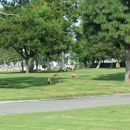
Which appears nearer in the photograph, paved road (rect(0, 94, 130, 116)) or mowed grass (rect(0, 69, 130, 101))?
paved road (rect(0, 94, 130, 116))

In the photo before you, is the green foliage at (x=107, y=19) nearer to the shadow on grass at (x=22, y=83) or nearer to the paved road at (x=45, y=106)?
the shadow on grass at (x=22, y=83)

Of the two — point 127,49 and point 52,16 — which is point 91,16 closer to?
point 127,49

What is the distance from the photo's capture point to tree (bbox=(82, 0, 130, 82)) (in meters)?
31.8

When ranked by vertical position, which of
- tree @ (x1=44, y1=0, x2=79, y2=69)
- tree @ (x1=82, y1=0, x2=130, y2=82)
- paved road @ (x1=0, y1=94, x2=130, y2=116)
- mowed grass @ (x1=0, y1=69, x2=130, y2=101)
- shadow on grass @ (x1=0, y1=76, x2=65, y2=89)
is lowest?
paved road @ (x1=0, y1=94, x2=130, y2=116)

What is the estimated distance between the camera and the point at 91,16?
33812 millimetres

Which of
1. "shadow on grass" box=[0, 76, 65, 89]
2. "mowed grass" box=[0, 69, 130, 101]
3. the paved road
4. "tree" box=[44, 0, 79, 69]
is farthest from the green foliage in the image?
"tree" box=[44, 0, 79, 69]

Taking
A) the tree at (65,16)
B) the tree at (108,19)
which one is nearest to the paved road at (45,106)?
the tree at (108,19)

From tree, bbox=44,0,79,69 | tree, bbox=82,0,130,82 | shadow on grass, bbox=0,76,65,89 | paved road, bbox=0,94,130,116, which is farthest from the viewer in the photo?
tree, bbox=44,0,79,69

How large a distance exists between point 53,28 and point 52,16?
5.34 m

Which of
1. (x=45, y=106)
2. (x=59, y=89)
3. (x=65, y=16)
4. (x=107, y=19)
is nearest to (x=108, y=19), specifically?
(x=107, y=19)

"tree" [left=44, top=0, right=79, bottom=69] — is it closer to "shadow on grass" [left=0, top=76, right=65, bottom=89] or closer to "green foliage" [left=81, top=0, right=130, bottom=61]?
"shadow on grass" [left=0, top=76, right=65, bottom=89]

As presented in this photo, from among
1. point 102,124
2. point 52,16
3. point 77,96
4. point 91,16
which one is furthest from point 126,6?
point 52,16

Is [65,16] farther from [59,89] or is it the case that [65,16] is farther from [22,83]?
[59,89]

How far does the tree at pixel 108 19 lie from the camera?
31.8 metres
